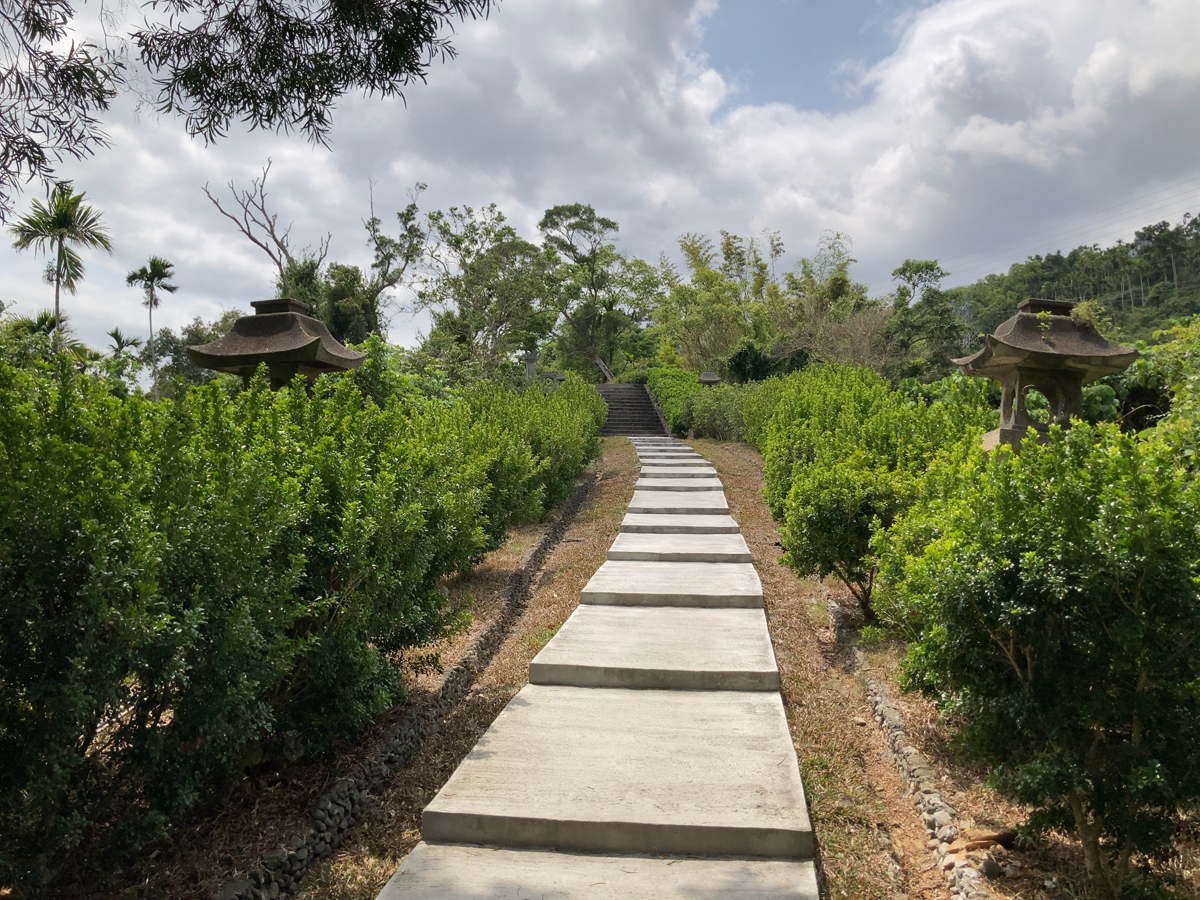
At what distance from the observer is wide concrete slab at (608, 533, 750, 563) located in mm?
6426

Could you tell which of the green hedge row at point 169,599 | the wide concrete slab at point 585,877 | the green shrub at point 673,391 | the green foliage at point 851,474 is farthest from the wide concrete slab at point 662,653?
the green shrub at point 673,391

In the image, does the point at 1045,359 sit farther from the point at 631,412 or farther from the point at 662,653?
the point at 631,412

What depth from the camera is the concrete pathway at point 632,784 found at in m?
2.37

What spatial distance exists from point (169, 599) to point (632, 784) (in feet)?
Answer: 5.65

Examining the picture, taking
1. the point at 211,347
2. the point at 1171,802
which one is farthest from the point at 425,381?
the point at 1171,802

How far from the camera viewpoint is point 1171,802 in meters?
1.97

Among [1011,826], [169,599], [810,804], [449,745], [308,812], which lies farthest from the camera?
[449,745]

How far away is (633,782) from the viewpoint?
110 inches

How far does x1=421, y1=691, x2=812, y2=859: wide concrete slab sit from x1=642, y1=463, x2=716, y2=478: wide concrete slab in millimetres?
7984

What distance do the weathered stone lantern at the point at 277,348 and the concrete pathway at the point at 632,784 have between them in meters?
3.60

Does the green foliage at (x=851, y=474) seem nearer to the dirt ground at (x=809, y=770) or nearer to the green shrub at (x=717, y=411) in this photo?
the dirt ground at (x=809, y=770)

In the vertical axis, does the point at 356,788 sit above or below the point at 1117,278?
below

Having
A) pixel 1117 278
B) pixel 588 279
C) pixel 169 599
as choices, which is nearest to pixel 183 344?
pixel 588 279

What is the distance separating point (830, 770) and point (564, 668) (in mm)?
1408
